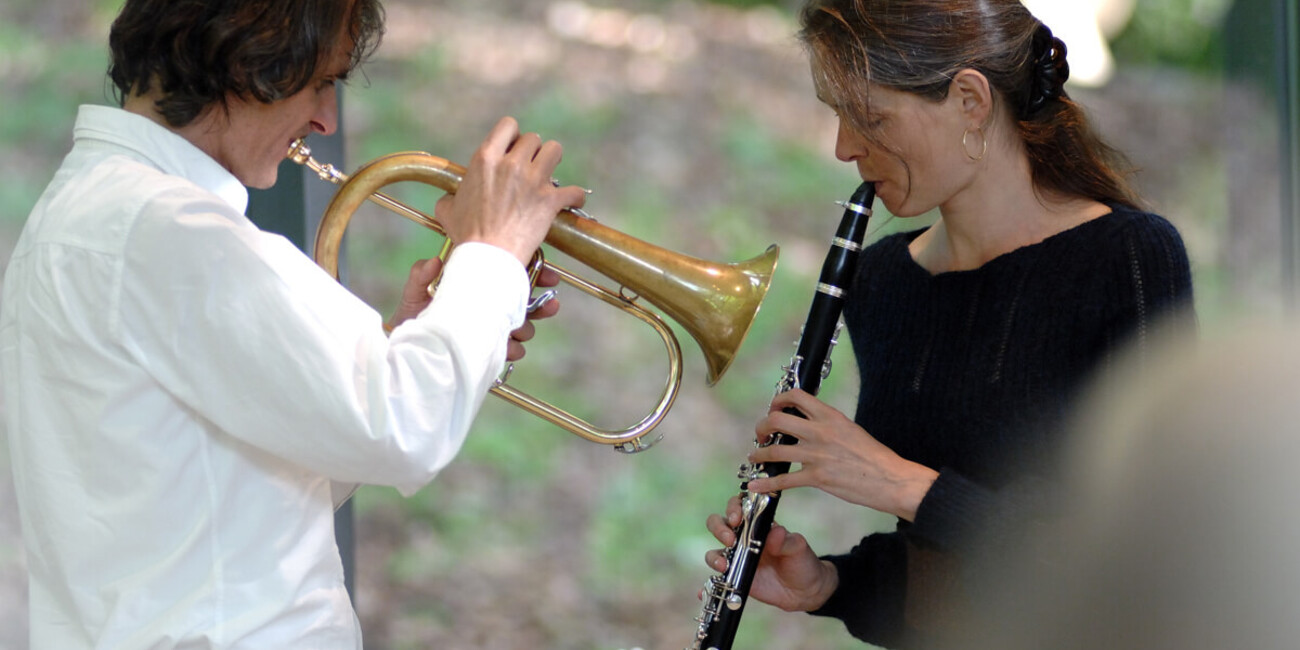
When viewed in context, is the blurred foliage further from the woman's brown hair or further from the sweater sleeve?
the sweater sleeve

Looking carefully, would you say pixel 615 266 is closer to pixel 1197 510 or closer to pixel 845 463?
pixel 845 463

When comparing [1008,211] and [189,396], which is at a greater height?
[1008,211]

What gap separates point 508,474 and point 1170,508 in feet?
6.96

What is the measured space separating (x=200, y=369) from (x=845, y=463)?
81cm

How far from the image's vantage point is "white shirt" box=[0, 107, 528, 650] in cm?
118

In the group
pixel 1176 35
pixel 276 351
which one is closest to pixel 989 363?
pixel 276 351

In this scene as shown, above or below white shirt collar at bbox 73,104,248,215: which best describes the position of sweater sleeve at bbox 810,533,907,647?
below

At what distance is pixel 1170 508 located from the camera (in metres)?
0.50

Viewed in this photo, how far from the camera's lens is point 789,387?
168cm

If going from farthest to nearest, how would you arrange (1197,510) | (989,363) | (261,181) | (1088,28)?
(1088,28) < (989,363) < (261,181) < (1197,510)

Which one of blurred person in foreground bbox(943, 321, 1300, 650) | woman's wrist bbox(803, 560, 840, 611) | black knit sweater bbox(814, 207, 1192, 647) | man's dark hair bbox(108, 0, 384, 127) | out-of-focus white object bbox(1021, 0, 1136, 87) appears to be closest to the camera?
blurred person in foreground bbox(943, 321, 1300, 650)

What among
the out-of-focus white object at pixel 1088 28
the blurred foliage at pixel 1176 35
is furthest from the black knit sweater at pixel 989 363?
the blurred foliage at pixel 1176 35

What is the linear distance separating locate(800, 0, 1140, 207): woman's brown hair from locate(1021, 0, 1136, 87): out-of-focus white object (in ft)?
3.69

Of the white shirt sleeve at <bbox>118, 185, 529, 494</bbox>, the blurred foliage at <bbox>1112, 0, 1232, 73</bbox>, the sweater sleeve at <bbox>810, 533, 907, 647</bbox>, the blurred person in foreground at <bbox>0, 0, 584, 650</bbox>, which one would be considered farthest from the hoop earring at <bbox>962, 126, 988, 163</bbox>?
the blurred foliage at <bbox>1112, 0, 1232, 73</bbox>
